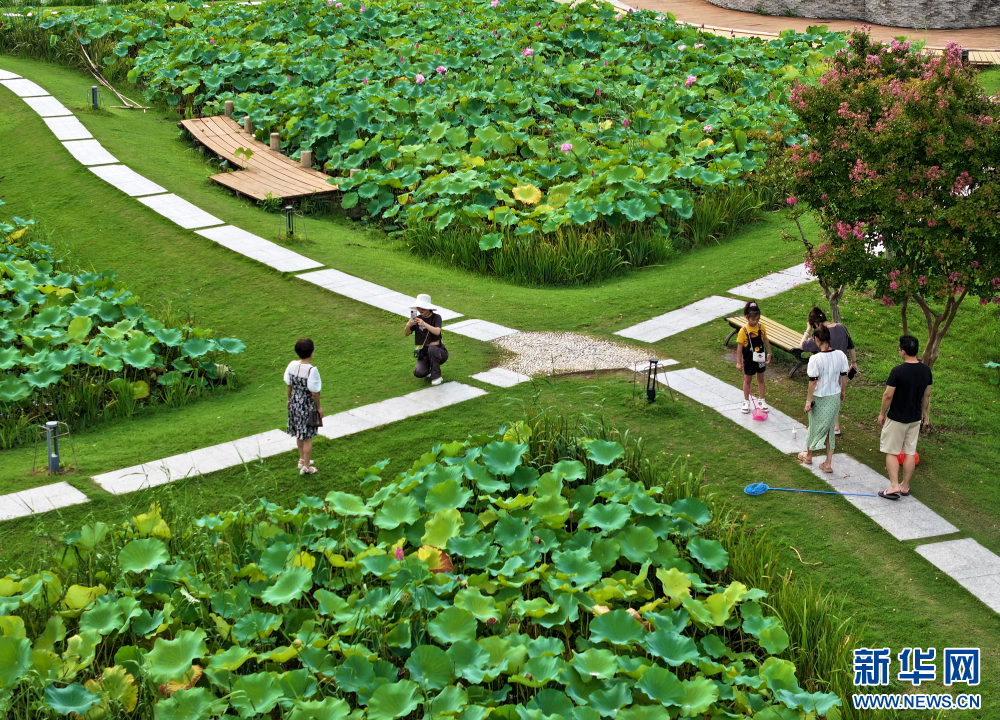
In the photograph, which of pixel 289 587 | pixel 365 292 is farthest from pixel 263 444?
pixel 365 292

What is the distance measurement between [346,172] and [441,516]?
10.1 metres

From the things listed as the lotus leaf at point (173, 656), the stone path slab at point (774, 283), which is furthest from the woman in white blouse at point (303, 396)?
the stone path slab at point (774, 283)

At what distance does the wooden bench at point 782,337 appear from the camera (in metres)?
10.6

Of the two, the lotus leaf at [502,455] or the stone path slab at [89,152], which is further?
the stone path slab at [89,152]

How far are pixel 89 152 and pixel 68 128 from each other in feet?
4.47

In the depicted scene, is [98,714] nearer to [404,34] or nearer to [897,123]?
[897,123]

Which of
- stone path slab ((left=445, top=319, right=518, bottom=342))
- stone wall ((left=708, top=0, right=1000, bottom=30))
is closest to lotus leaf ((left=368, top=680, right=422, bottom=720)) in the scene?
stone path slab ((left=445, top=319, right=518, bottom=342))

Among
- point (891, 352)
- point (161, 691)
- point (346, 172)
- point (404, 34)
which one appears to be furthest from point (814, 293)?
point (404, 34)

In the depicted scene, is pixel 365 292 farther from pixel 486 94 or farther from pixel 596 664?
pixel 596 664

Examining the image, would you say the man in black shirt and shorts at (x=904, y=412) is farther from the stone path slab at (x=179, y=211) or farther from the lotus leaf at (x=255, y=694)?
the stone path slab at (x=179, y=211)

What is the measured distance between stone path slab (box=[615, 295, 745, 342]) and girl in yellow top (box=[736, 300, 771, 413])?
168 centimetres

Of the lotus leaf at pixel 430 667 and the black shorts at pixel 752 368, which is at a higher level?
the black shorts at pixel 752 368

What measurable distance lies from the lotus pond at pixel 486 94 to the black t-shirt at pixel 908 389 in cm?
425

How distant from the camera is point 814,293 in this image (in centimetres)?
1246
